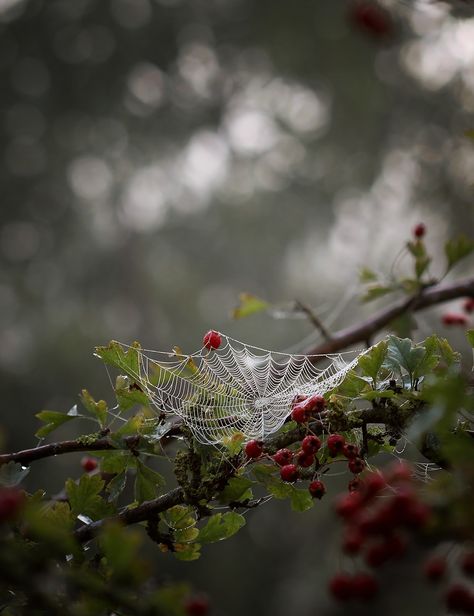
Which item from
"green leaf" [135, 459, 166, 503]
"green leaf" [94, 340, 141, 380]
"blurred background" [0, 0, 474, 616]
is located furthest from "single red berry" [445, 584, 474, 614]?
"blurred background" [0, 0, 474, 616]

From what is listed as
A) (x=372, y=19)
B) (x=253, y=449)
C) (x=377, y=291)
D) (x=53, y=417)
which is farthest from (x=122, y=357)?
(x=372, y=19)

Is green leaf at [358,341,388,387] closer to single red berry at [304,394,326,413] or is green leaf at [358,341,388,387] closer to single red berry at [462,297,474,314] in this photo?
single red berry at [304,394,326,413]

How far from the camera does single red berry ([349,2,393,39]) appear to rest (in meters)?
2.88

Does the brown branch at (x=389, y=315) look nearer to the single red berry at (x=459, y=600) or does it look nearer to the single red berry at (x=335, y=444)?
the single red berry at (x=335, y=444)

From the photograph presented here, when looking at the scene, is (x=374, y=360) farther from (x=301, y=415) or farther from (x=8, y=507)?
(x=8, y=507)

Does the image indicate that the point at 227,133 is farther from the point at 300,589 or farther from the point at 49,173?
the point at 300,589

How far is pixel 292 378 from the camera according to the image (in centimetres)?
168

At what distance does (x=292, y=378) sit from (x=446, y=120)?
176 inches

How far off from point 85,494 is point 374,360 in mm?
492

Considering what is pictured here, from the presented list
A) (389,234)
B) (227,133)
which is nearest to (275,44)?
(227,133)

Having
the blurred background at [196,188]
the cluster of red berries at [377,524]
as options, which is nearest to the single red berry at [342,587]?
the cluster of red berries at [377,524]

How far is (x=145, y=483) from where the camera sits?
107cm

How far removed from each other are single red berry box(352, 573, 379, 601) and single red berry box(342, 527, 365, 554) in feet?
0.13

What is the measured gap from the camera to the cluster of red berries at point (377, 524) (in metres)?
0.65
